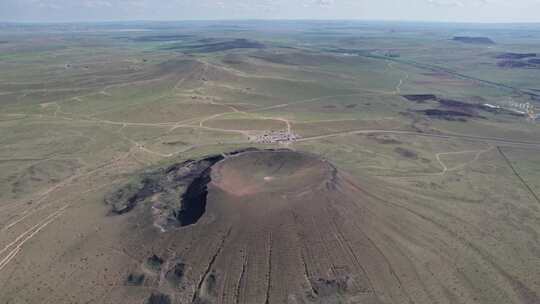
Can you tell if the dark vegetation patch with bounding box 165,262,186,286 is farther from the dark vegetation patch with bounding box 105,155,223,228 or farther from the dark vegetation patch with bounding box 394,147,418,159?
the dark vegetation patch with bounding box 394,147,418,159

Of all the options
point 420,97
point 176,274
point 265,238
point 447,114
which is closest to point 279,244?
point 265,238

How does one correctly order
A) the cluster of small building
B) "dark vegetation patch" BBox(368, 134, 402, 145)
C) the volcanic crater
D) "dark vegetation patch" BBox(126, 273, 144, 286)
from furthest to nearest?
"dark vegetation patch" BBox(368, 134, 402, 145)
the cluster of small building
"dark vegetation patch" BBox(126, 273, 144, 286)
the volcanic crater

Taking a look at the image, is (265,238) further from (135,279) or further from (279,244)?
(135,279)

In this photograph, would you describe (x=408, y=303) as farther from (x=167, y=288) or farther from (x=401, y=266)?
(x=167, y=288)

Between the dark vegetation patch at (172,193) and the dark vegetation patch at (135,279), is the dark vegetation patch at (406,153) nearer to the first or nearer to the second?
the dark vegetation patch at (172,193)

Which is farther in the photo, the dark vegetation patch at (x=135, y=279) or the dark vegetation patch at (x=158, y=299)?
the dark vegetation patch at (x=135, y=279)

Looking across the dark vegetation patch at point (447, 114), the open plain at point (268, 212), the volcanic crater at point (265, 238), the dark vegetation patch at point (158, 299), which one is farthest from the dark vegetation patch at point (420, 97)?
the dark vegetation patch at point (158, 299)

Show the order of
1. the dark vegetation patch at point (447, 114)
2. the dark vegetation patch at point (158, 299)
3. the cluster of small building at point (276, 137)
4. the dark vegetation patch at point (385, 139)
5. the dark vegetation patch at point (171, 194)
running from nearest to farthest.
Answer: the dark vegetation patch at point (158, 299) < the dark vegetation patch at point (171, 194) < the cluster of small building at point (276, 137) < the dark vegetation patch at point (385, 139) < the dark vegetation patch at point (447, 114)

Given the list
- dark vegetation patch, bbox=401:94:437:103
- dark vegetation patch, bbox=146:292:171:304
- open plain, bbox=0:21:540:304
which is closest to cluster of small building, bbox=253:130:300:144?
open plain, bbox=0:21:540:304
